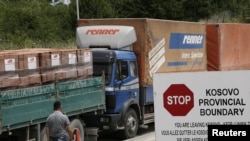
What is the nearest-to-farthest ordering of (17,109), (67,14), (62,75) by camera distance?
1. (17,109)
2. (62,75)
3. (67,14)

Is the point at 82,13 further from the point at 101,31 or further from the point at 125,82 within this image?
the point at 125,82

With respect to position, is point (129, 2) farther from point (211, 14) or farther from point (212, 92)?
point (212, 92)

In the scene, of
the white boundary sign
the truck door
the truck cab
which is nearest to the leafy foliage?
the truck cab

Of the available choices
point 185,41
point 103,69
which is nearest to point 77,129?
point 103,69

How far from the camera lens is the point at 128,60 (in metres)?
14.4

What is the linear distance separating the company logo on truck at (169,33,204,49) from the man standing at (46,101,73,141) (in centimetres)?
781

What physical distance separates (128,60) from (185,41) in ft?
14.5

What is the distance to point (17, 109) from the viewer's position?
1029 cm

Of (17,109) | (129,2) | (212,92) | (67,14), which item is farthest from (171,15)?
(212,92)

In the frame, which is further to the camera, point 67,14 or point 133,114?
point 67,14

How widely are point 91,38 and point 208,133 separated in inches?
444

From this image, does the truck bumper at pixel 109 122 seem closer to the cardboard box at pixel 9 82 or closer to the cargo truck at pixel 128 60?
the cargo truck at pixel 128 60

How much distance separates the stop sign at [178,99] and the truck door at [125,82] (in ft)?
31.6

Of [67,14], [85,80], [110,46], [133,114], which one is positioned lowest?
[133,114]
